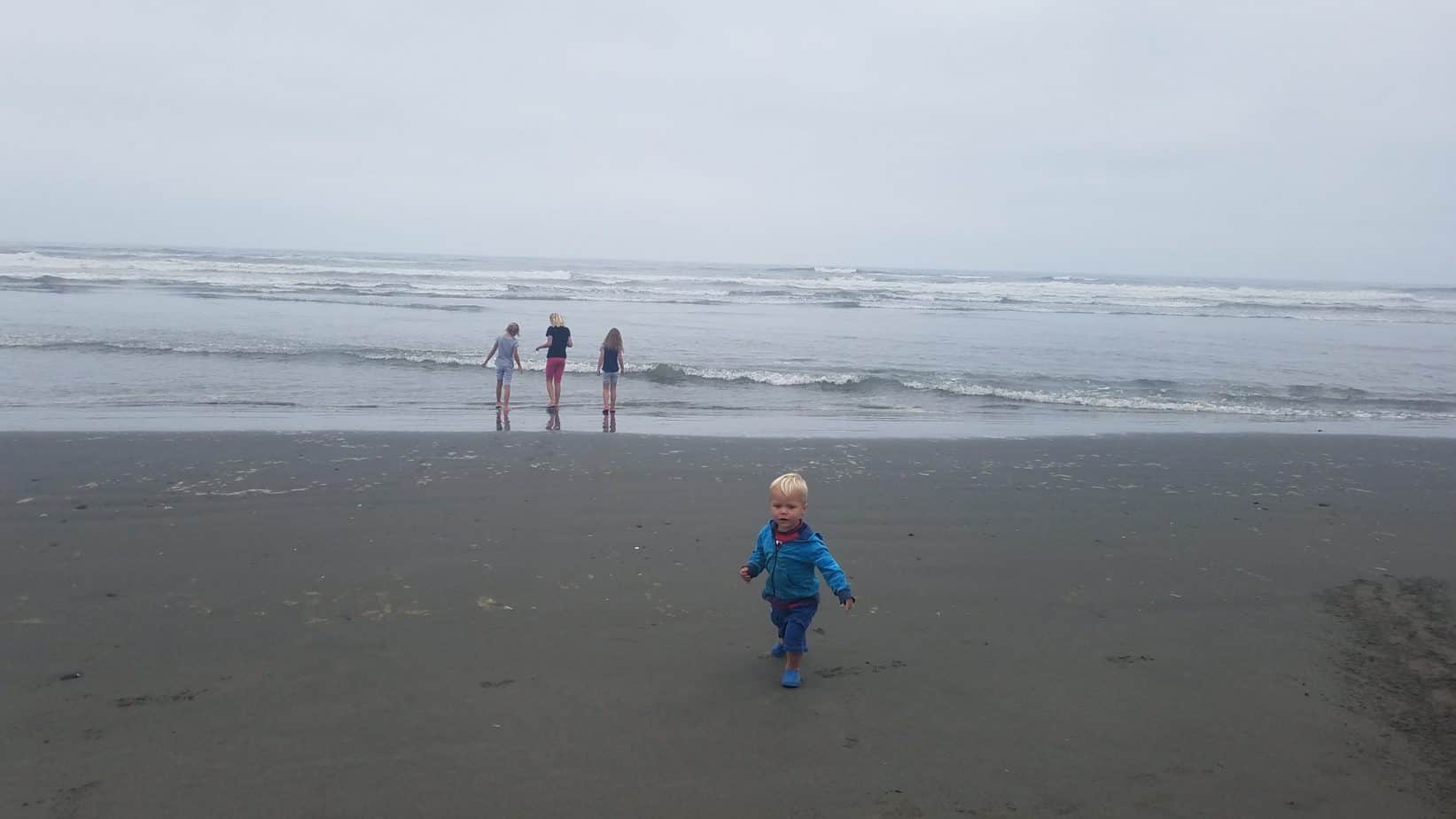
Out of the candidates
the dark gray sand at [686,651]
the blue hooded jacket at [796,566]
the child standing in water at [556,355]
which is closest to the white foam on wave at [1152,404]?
the child standing in water at [556,355]

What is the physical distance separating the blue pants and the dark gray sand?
241 millimetres

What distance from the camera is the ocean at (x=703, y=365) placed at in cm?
1353

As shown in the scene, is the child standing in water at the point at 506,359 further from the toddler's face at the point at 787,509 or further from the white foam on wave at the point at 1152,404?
the toddler's face at the point at 787,509

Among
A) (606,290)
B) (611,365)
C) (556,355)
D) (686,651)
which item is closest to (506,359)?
(556,355)

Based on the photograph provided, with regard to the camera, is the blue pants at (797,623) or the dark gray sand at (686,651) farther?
the blue pants at (797,623)

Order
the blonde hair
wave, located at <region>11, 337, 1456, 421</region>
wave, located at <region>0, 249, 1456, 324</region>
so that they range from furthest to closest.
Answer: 1. wave, located at <region>0, 249, 1456, 324</region>
2. wave, located at <region>11, 337, 1456, 421</region>
3. the blonde hair

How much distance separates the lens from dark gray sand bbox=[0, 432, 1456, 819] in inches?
145

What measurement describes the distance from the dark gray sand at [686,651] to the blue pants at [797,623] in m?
0.24

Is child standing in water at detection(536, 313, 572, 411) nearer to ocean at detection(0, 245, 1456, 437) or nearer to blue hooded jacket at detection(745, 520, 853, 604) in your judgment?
ocean at detection(0, 245, 1456, 437)

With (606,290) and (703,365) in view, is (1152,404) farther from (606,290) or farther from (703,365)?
(606,290)

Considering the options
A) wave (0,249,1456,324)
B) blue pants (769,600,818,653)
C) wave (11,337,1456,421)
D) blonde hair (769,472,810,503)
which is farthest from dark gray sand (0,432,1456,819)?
wave (0,249,1456,324)

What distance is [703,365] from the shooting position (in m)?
19.9

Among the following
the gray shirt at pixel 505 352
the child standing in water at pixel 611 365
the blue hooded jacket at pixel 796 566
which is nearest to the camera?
the blue hooded jacket at pixel 796 566

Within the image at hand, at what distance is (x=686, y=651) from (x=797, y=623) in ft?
2.48
